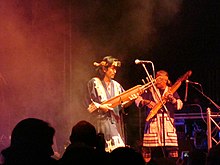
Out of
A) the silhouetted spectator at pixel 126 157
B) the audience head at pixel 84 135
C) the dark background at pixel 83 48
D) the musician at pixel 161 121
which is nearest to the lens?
the silhouetted spectator at pixel 126 157

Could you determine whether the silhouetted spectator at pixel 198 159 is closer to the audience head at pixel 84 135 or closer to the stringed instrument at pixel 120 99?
the audience head at pixel 84 135

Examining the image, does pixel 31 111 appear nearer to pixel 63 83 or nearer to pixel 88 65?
pixel 63 83

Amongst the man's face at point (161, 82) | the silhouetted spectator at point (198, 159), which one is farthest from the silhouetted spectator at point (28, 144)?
the man's face at point (161, 82)

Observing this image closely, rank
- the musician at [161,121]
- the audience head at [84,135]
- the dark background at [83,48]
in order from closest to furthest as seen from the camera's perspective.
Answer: the audience head at [84,135] < the musician at [161,121] < the dark background at [83,48]

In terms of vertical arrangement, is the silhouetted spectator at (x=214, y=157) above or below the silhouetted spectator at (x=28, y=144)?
below

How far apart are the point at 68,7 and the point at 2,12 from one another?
1378 mm

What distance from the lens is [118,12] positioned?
38.4 ft

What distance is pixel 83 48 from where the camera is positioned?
11.0 metres

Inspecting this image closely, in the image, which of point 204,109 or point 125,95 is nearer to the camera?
point 125,95

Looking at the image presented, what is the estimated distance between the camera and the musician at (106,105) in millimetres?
8508

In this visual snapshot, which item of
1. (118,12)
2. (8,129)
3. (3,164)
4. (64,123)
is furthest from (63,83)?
(3,164)

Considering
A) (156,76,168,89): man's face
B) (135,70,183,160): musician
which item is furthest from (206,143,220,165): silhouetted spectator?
(156,76,168,89): man's face

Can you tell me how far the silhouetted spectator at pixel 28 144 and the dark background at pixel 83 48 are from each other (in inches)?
245

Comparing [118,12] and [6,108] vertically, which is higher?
[118,12]
